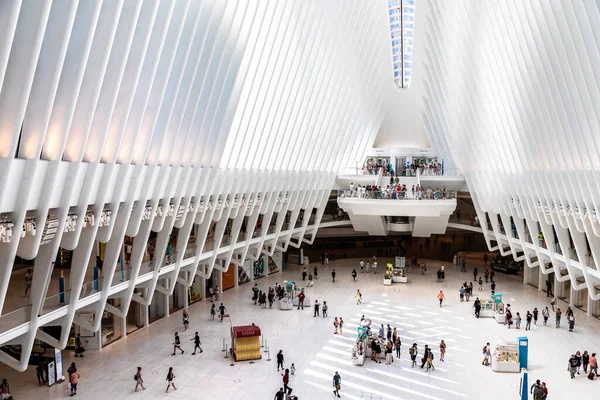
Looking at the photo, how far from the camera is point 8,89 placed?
35.9ft

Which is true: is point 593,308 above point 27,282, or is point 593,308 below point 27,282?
above

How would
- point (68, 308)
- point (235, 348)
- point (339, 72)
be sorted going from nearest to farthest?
point (68, 308) < point (235, 348) < point (339, 72)

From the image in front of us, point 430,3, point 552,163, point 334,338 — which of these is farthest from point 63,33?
point 430,3

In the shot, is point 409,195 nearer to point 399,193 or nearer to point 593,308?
point 399,193

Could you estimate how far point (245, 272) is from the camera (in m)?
35.5

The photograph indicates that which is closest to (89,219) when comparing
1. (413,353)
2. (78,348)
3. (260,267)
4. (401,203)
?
(78,348)

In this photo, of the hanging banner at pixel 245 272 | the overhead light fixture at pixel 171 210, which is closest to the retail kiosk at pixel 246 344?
the overhead light fixture at pixel 171 210

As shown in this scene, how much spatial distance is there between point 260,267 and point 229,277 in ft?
13.5

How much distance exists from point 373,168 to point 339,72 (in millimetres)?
11911

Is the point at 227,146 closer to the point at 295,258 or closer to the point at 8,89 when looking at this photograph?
the point at 8,89

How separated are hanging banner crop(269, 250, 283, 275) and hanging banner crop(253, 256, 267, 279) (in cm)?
99

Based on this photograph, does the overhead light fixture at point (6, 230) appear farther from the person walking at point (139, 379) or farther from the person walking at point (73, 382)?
the person walking at point (139, 379)

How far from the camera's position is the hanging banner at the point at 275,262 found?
3873 centimetres

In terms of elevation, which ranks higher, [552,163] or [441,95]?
[441,95]
